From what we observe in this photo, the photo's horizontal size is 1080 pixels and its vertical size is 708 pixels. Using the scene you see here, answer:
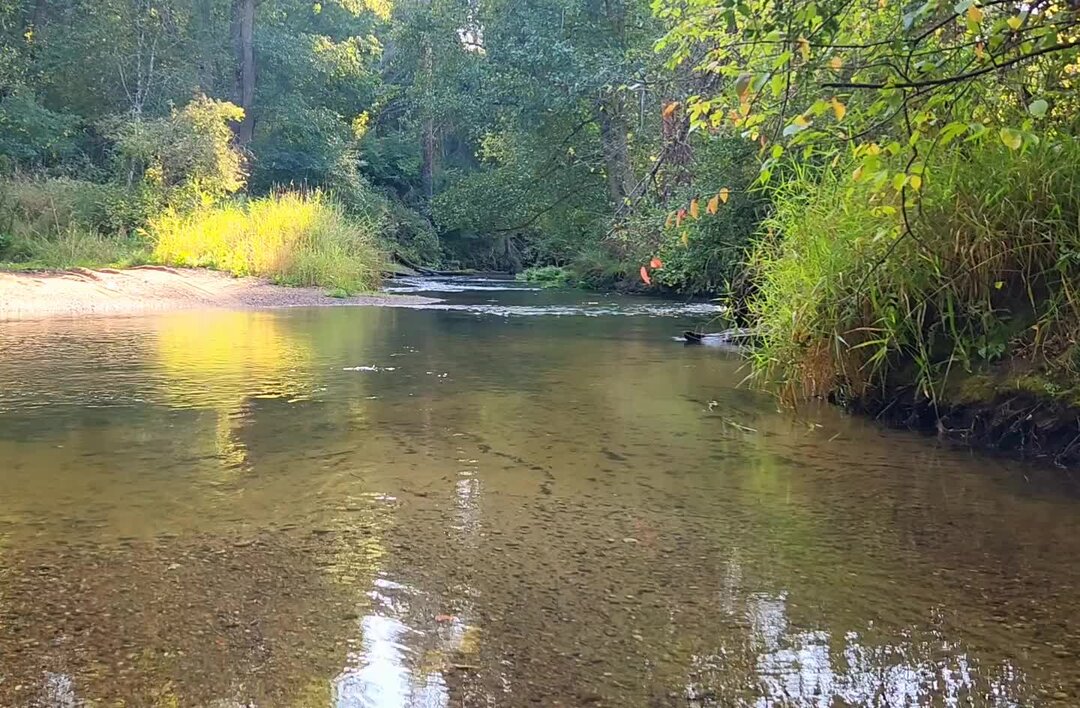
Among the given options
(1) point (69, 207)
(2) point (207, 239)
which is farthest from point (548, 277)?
(1) point (69, 207)

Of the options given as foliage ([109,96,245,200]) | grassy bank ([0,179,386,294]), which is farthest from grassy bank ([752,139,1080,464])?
foliage ([109,96,245,200])

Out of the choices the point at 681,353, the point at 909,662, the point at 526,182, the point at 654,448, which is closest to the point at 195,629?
the point at 909,662

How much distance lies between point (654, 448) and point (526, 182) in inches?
737

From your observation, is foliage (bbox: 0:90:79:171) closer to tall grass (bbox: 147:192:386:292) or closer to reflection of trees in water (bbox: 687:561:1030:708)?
tall grass (bbox: 147:192:386:292)

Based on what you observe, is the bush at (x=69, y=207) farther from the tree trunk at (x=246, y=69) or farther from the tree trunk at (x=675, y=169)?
the tree trunk at (x=675, y=169)

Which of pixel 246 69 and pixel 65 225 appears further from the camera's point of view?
pixel 246 69

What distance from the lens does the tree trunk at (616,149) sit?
757 inches

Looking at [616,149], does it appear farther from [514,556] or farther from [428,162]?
[514,556]

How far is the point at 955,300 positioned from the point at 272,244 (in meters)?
12.7

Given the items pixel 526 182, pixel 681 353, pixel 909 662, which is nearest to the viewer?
pixel 909 662

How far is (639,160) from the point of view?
18281 mm

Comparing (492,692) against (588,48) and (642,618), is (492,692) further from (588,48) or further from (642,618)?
(588,48)

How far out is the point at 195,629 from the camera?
2.01m

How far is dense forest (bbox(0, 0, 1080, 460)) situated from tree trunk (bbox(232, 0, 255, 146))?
90mm
